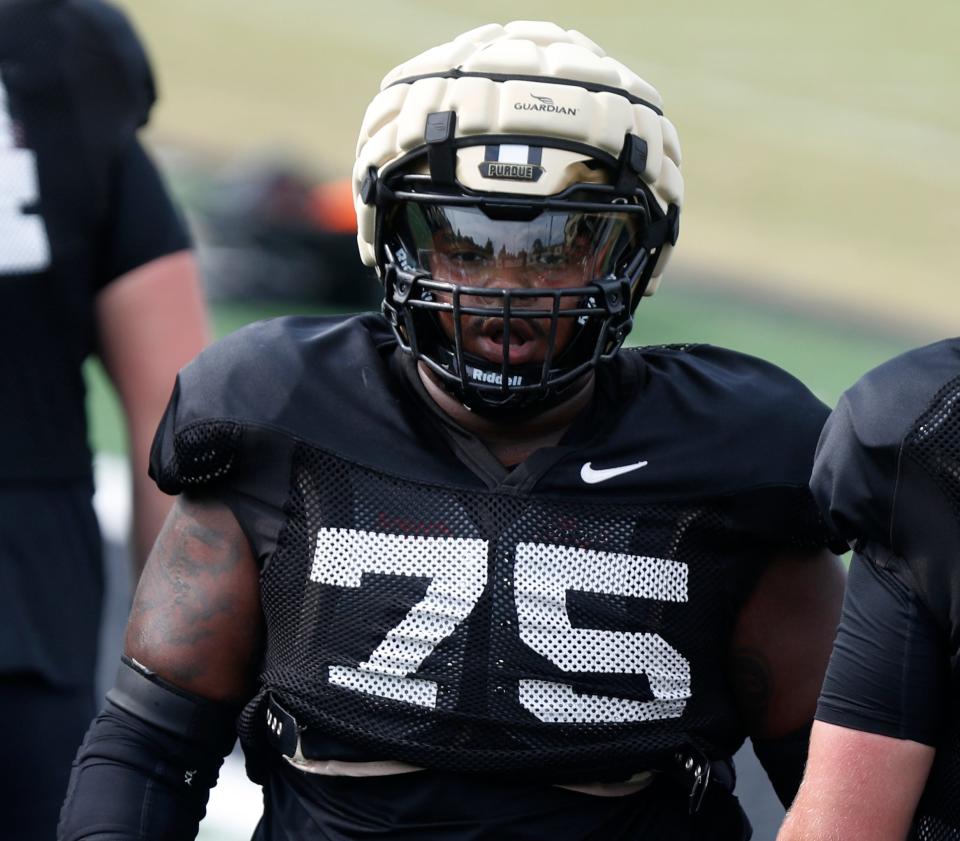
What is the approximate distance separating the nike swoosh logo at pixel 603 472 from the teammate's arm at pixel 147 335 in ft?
3.20

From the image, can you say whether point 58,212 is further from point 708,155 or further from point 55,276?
point 708,155

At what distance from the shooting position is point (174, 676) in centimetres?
276

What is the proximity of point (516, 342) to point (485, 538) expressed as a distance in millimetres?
294

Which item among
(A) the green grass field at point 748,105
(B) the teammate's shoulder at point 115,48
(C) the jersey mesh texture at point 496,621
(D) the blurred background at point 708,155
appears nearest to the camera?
(C) the jersey mesh texture at point 496,621

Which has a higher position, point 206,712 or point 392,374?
point 392,374

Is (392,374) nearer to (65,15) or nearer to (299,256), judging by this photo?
(65,15)

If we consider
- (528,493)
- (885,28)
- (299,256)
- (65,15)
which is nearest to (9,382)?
(65,15)

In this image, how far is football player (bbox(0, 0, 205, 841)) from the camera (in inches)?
126

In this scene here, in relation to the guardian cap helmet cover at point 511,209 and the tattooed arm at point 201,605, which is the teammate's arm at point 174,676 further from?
the guardian cap helmet cover at point 511,209

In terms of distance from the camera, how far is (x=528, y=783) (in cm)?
262

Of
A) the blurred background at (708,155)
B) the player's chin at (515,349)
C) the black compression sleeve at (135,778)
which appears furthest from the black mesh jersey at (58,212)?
the blurred background at (708,155)

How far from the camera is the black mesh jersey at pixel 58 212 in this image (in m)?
3.24

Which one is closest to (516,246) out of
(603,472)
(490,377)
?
(490,377)

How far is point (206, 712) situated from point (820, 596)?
36.1 inches
